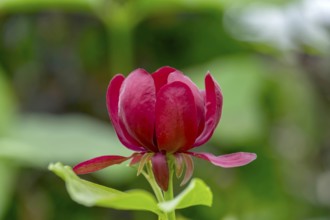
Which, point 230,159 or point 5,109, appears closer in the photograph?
point 230,159

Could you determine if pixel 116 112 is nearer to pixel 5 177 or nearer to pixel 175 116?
pixel 175 116

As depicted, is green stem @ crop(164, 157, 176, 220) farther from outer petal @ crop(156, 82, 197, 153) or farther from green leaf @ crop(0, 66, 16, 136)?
green leaf @ crop(0, 66, 16, 136)

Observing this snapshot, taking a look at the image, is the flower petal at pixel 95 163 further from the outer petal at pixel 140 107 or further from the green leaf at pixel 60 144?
the green leaf at pixel 60 144

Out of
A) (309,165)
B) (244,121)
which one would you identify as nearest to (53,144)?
(244,121)

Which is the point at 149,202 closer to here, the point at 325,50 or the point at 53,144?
the point at 53,144

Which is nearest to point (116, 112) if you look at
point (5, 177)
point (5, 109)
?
point (5, 177)
